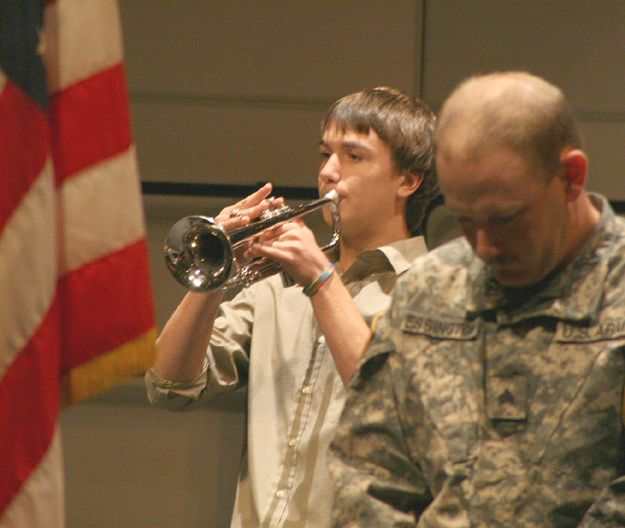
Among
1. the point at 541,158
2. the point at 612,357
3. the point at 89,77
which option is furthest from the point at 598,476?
the point at 89,77

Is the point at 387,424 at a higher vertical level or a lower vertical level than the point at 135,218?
lower

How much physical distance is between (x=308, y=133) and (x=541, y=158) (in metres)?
1.85

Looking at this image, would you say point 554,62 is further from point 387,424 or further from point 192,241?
point 387,424

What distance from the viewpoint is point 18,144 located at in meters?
1.75

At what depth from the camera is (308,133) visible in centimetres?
340

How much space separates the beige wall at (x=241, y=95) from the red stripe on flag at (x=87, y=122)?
4.70 ft

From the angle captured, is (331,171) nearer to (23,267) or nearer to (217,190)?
(217,190)

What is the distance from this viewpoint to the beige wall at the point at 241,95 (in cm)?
324

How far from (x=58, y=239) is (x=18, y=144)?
0.17 metres

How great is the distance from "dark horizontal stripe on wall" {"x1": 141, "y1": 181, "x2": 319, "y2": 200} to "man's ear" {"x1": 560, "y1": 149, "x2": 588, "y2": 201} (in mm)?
1620

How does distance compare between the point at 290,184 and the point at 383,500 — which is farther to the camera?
the point at 290,184

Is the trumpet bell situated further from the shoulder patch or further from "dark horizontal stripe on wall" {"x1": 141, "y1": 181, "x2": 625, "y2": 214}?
the shoulder patch

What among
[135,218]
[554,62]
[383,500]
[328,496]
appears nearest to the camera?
[383,500]

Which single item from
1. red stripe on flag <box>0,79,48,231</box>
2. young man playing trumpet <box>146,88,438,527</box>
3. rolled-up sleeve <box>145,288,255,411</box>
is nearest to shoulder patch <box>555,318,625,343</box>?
red stripe on flag <box>0,79,48,231</box>
